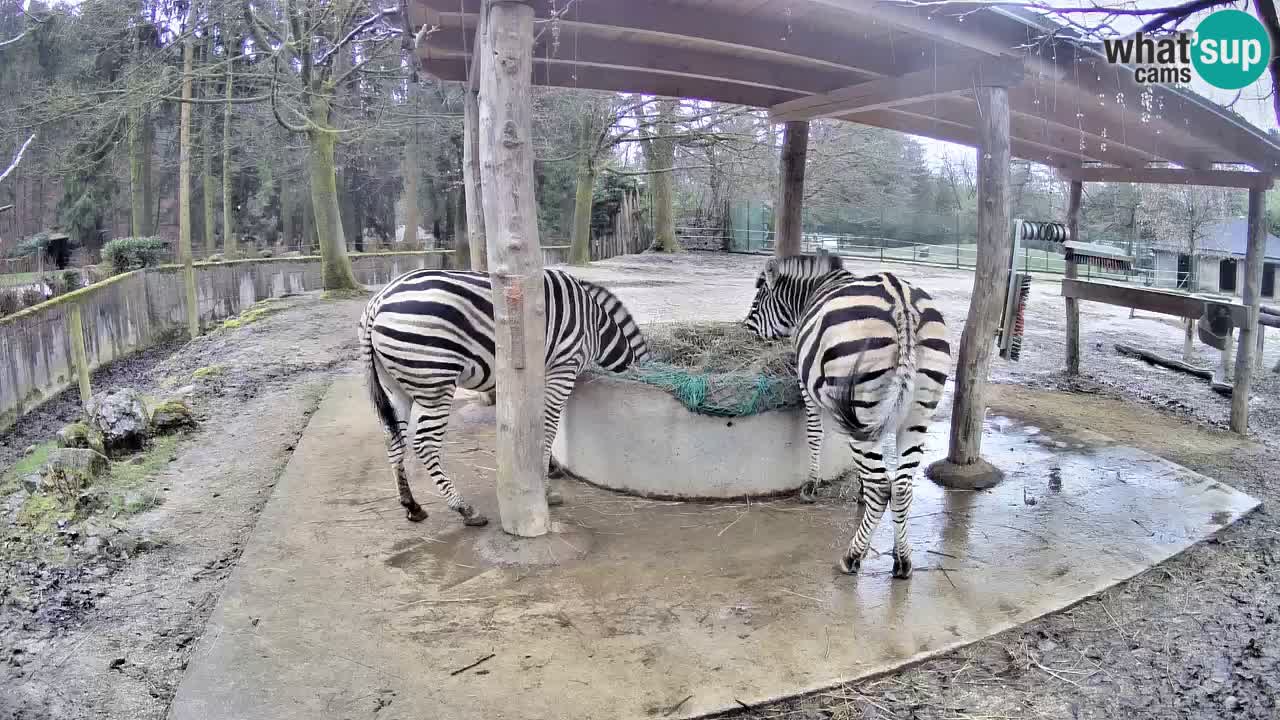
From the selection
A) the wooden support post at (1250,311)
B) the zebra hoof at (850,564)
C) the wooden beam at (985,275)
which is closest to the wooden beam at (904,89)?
the wooden beam at (985,275)

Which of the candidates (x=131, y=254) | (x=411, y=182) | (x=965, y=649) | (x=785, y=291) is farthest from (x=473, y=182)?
(x=411, y=182)

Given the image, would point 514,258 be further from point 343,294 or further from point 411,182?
point 411,182

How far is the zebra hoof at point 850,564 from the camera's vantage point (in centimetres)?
441

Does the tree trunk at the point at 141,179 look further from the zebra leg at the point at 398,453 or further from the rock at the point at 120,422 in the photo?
the zebra leg at the point at 398,453

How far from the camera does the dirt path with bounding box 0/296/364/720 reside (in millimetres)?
3418

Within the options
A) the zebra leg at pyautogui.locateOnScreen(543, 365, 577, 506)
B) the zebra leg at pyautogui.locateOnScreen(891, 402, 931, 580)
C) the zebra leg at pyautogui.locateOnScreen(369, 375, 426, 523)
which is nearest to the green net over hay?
the zebra leg at pyautogui.locateOnScreen(543, 365, 577, 506)

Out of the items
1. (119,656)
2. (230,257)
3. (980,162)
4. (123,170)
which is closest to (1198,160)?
(980,162)

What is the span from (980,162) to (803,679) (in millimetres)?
4241

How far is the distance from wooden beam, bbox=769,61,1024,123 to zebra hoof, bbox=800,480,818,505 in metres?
3.20

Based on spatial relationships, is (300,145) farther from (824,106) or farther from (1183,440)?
(1183,440)

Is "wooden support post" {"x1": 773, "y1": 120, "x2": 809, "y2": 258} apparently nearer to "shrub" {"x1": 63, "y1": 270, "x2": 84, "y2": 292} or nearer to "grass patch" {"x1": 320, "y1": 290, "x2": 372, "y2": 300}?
"grass patch" {"x1": 320, "y1": 290, "x2": 372, "y2": 300}

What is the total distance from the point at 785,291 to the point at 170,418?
5.85m

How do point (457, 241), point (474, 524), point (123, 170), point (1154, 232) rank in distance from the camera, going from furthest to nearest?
point (123, 170), point (457, 241), point (1154, 232), point (474, 524)

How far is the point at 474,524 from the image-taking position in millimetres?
5113
